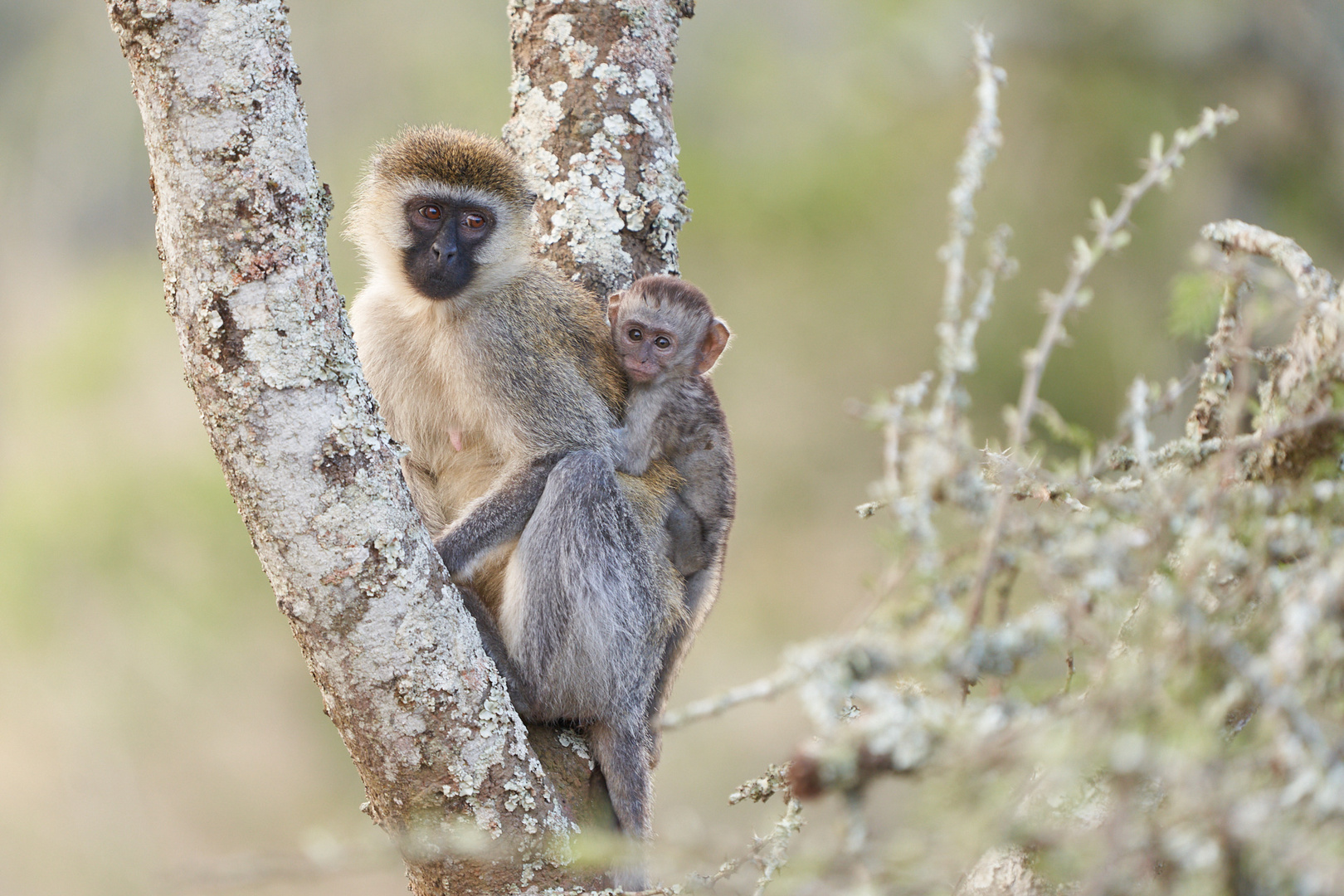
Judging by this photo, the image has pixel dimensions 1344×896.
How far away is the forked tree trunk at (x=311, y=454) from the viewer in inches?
82.0

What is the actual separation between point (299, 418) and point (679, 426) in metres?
1.57

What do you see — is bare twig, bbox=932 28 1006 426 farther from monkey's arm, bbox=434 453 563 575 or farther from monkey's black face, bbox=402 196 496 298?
monkey's black face, bbox=402 196 496 298

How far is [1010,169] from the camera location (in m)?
8.81

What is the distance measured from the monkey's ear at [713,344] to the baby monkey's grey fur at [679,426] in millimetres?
55

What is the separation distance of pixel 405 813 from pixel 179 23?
5.16 feet

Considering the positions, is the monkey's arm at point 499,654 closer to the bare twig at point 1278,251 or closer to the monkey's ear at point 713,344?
the monkey's ear at point 713,344

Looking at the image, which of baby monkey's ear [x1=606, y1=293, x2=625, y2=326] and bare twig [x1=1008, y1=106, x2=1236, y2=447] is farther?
baby monkey's ear [x1=606, y1=293, x2=625, y2=326]

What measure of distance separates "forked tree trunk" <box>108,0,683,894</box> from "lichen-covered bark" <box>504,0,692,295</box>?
55.4 inches

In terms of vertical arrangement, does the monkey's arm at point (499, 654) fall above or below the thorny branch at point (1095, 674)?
above

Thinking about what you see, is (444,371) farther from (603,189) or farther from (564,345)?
(603,189)

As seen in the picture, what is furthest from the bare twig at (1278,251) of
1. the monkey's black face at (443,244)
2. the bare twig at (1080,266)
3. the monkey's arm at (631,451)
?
the monkey's black face at (443,244)

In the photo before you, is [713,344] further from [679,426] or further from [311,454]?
[311,454]

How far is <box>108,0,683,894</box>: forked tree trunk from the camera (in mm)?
2084

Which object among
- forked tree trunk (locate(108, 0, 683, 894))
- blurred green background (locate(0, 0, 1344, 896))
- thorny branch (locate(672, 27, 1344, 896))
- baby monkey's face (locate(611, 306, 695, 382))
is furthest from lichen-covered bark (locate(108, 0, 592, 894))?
blurred green background (locate(0, 0, 1344, 896))
